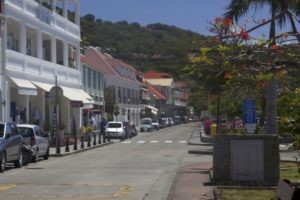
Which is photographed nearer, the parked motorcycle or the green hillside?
the parked motorcycle

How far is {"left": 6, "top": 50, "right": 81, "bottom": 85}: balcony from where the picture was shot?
38.3m

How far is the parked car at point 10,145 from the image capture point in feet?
75.0

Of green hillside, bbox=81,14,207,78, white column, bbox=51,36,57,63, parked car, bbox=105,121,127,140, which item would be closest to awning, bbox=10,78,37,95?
white column, bbox=51,36,57,63

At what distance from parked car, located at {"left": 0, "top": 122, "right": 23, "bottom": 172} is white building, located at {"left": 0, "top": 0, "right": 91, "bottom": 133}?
1138cm

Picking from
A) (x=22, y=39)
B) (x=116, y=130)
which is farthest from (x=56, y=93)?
(x=116, y=130)

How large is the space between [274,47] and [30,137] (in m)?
20.3

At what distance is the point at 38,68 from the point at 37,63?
44 cm

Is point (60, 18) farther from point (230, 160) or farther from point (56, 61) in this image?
point (230, 160)

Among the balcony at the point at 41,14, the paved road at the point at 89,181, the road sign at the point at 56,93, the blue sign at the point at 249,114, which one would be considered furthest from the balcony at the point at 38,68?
the blue sign at the point at 249,114

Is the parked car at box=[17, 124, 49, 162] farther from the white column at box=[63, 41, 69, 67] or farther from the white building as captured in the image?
the white column at box=[63, 41, 69, 67]

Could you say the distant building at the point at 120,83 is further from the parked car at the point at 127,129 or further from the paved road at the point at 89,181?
the paved road at the point at 89,181

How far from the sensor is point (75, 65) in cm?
5553

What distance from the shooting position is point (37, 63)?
142 ft

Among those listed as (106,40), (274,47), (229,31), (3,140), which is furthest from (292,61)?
(106,40)
